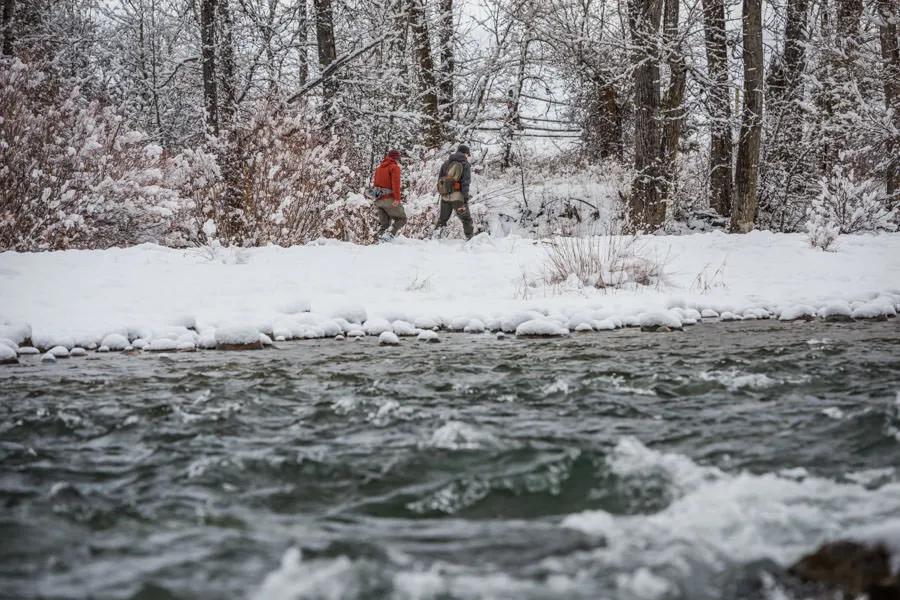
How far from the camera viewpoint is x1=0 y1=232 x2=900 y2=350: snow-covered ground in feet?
21.2

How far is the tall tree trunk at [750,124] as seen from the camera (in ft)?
37.0

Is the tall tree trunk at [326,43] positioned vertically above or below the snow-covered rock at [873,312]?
above

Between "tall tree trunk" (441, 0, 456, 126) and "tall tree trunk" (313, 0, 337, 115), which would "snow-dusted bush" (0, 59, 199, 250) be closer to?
"tall tree trunk" (313, 0, 337, 115)

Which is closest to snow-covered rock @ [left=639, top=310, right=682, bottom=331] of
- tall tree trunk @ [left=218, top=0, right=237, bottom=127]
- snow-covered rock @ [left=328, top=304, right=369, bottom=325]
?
snow-covered rock @ [left=328, top=304, right=369, bottom=325]

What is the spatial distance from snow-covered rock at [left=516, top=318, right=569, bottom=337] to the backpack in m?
5.62

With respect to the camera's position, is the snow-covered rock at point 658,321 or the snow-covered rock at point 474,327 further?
the snow-covered rock at point 474,327

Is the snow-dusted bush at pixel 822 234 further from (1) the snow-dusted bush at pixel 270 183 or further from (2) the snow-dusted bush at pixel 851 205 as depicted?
(1) the snow-dusted bush at pixel 270 183

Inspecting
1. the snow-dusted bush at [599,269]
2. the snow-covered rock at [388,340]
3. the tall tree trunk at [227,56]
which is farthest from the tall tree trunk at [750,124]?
the tall tree trunk at [227,56]

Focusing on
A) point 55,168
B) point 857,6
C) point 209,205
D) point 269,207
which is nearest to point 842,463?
point 269,207

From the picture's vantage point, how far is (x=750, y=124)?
11.4m

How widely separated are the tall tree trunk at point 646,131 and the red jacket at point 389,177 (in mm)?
4377

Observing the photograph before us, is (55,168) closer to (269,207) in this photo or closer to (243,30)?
(269,207)

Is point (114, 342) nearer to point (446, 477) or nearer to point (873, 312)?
point (446, 477)

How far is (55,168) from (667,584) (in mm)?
10835
